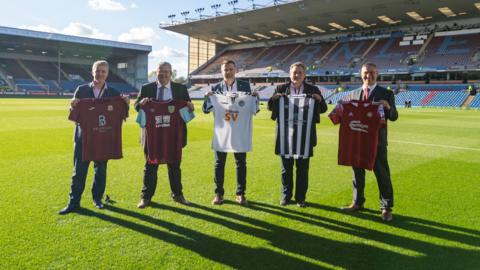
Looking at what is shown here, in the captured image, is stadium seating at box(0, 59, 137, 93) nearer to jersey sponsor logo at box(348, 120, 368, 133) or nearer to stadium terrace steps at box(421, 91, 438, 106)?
stadium terrace steps at box(421, 91, 438, 106)

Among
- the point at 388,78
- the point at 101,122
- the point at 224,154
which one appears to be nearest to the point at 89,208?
the point at 101,122

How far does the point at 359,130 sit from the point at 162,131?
2.57m

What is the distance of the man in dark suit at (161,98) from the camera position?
4.89 metres

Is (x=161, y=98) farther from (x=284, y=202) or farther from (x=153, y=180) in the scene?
(x=284, y=202)

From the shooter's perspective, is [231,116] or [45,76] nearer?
[231,116]

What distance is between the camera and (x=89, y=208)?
4.69 meters

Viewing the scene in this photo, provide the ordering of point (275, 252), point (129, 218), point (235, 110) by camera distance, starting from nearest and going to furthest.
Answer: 1. point (275, 252)
2. point (129, 218)
3. point (235, 110)

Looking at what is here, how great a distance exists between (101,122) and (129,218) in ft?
4.14

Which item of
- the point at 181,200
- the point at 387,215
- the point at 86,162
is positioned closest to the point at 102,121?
the point at 86,162

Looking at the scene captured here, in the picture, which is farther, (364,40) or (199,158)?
(364,40)

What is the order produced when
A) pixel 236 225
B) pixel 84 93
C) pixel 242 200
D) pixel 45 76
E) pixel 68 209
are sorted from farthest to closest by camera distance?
pixel 45 76 < pixel 242 200 < pixel 84 93 < pixel 68 209 < pixel 236 225

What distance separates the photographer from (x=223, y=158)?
204 inches

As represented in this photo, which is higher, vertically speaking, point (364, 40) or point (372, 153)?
point (364, 40)

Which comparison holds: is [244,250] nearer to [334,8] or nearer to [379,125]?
[379,125]
